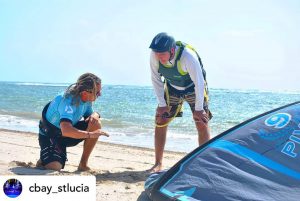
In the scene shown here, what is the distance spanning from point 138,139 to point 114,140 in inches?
25.4

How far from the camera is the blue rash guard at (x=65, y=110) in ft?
13.7

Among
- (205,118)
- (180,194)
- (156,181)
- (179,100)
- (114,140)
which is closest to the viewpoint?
(180,194)

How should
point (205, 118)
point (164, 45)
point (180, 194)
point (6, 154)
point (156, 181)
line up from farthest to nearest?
point (6, 154) → point (205, 118) → point (164, 45) → point (156, 181) → point (180, 194)

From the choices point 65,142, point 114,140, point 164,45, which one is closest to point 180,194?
point 164,45

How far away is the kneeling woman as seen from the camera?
4184 mm

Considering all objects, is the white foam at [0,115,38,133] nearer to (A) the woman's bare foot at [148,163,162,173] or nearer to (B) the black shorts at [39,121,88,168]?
(B) the black shorts at [39,121,88,168]

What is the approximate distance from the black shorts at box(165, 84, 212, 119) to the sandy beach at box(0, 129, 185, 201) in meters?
0.79

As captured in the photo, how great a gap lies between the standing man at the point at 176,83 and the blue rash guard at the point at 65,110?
842 mm

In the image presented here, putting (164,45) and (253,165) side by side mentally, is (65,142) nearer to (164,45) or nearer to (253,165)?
(164,45)

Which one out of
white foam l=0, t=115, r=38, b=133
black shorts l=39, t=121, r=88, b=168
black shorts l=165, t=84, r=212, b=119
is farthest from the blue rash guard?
white foam l=0, t=115, r=38, b=133

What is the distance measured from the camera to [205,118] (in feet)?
14.7

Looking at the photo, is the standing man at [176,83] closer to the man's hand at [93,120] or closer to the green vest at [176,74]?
the green vest at [176,74]

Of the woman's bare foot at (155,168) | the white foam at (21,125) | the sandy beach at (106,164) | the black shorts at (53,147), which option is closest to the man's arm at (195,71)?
the woman's bare foot at (155,168)

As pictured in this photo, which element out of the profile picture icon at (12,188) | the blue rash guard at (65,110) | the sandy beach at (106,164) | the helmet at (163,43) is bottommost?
the sandy beach at (106,164)
